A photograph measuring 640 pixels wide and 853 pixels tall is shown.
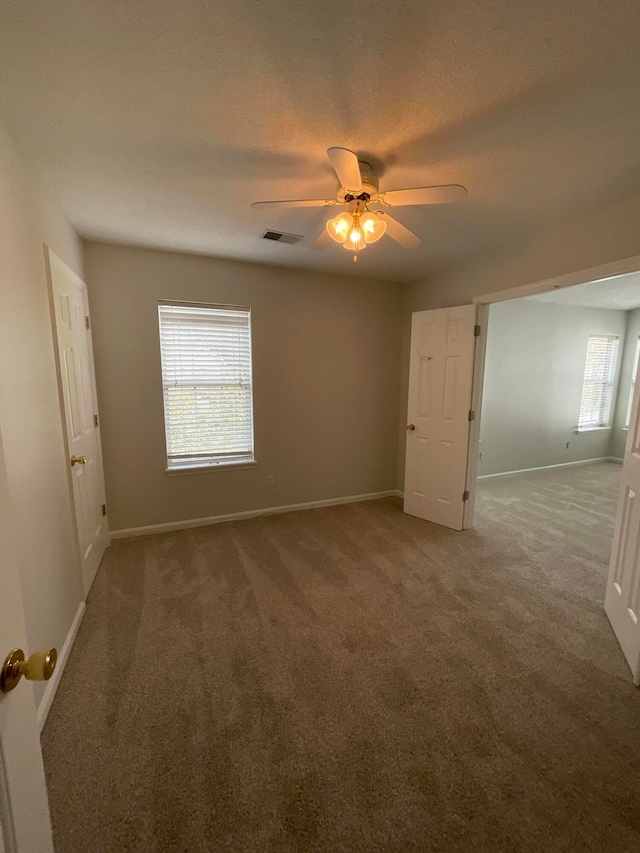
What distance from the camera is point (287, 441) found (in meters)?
3.73

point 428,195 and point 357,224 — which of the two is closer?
point 428,195

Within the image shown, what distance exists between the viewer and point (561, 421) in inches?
216

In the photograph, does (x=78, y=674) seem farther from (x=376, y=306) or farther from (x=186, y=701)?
(x=376, y=306)

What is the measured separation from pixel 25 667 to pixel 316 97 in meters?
1.86

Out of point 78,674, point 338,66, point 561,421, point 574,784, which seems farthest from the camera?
point 561,421

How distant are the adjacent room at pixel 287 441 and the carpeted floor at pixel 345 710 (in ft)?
0.04

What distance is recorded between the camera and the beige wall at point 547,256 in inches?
82.6

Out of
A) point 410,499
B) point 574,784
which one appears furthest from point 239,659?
point 410,499

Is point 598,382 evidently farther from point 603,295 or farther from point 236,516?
point 236,516

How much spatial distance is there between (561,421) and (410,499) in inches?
133

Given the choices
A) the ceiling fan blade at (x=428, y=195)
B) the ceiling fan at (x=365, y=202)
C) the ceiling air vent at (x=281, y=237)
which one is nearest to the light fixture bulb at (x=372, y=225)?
the ceiling fan at (x=365, y=202)

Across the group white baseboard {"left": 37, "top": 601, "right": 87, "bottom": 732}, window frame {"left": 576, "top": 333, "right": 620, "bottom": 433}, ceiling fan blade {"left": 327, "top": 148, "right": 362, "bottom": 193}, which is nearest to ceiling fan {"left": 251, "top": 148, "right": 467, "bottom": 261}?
ceiling fan blade {"left": 327, "top": 148, "right": 362, "bottom": 193}

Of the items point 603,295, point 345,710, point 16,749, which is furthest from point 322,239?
point 603,295

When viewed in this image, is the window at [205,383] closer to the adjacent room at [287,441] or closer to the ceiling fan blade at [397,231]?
the adjacent room at [287,441]
